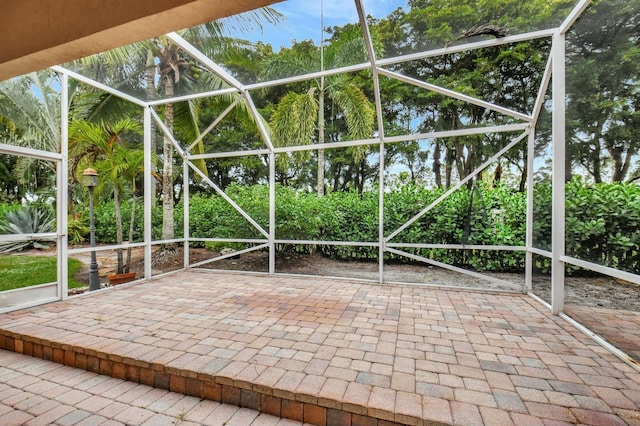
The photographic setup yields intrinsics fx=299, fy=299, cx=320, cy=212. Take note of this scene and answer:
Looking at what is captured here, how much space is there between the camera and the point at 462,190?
580cm

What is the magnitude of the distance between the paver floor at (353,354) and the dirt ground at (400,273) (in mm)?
586

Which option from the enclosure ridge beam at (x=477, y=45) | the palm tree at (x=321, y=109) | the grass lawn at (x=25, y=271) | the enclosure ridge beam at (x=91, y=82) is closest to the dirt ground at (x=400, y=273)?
the palm tree at (x=321, y=109)

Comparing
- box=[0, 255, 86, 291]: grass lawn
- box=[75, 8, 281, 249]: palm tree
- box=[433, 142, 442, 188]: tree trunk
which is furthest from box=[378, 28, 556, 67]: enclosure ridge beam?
box=[433, 142, 442, 188]: tree trunk

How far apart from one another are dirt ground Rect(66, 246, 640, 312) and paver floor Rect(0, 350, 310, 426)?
343cm

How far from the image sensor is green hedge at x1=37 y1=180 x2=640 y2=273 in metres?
3.12

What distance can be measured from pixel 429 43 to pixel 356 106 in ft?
12.9

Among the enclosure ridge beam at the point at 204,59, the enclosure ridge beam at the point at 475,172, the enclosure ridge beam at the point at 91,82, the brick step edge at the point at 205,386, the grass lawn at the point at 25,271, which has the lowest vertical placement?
the brick step edge at the point at 205,386

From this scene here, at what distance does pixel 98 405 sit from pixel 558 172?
182 inches

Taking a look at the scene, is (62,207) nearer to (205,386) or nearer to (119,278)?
(119,278)

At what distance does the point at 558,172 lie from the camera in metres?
3.28

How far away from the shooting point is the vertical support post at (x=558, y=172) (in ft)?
10.5

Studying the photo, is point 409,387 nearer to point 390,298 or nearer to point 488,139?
point 390,298

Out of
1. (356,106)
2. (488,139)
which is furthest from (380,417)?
(356,106)

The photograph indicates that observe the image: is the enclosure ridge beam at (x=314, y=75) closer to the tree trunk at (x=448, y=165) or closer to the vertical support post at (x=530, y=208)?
the vertical support post at (x=530, y=208)
